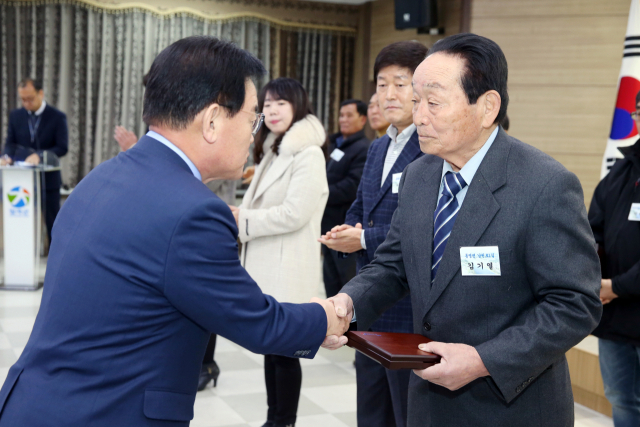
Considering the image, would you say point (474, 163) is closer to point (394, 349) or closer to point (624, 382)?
point (394, 349)

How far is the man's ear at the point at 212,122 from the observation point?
3.93 feet

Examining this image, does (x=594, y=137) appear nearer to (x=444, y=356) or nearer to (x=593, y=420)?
(x=593, y=420)

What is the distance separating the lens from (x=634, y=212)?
93.2 inches

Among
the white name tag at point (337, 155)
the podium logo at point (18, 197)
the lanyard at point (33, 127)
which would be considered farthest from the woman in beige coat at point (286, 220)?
the lanyard at point (33, 127)

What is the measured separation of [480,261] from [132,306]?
723 millimetres

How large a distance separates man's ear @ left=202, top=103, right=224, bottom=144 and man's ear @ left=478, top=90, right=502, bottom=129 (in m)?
0.59

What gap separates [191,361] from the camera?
1.17m

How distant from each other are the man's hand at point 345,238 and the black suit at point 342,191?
78.1 inches

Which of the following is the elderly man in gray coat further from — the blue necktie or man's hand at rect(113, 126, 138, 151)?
man's hand at rect(113, 126, 138, 151)

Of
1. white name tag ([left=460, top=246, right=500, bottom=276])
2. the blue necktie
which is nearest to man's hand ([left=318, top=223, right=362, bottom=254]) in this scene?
the blue necktie

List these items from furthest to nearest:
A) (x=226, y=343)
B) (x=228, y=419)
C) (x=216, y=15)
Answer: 1. (x=216, y=15)
2. (x=226, y=343)
3. (x=228, y=419)

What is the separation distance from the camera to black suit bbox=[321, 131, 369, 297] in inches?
171

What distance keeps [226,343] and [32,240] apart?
2.31 metres

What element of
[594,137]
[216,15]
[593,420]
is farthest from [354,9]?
[593,420]
